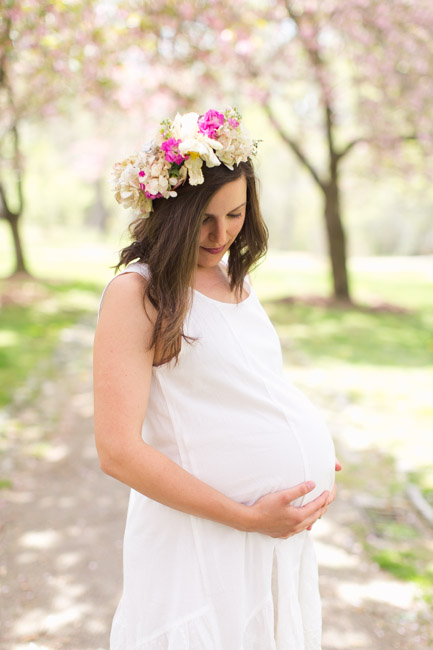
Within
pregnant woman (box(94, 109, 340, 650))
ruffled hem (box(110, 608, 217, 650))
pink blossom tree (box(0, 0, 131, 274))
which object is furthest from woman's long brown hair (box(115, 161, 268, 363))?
pink blossom tree (box(0, 0, 131, 274))

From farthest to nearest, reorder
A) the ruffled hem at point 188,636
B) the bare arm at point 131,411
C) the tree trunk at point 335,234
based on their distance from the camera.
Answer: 1. the tree trunk at point 335,234
2. the ruffled hem at point 188,636
3. the bare arm at point 131,411

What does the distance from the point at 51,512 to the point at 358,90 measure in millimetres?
11421

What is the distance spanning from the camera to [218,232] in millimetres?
1657

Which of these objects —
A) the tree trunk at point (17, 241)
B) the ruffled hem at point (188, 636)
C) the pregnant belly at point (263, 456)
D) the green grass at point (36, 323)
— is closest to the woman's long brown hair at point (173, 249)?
the pregnant belly at point (263, 456)

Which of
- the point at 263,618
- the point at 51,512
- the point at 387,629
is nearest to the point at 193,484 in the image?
the point at 263,618

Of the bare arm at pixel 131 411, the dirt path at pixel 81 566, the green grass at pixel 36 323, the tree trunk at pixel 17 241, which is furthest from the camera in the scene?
the tree trunk at pixel 17 241

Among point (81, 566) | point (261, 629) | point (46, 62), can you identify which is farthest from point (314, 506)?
point (46, 62)

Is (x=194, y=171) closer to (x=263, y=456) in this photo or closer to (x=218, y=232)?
(x=218, y=232)

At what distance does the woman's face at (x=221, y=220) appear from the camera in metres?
1.64

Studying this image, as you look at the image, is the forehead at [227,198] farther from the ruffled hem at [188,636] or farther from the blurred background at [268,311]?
the ruffled hem at [188,636]

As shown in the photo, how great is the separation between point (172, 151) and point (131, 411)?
71cm

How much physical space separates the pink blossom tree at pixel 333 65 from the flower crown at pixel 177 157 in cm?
793

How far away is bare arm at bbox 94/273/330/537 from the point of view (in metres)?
1.44

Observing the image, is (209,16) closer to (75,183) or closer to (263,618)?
(263,618)
